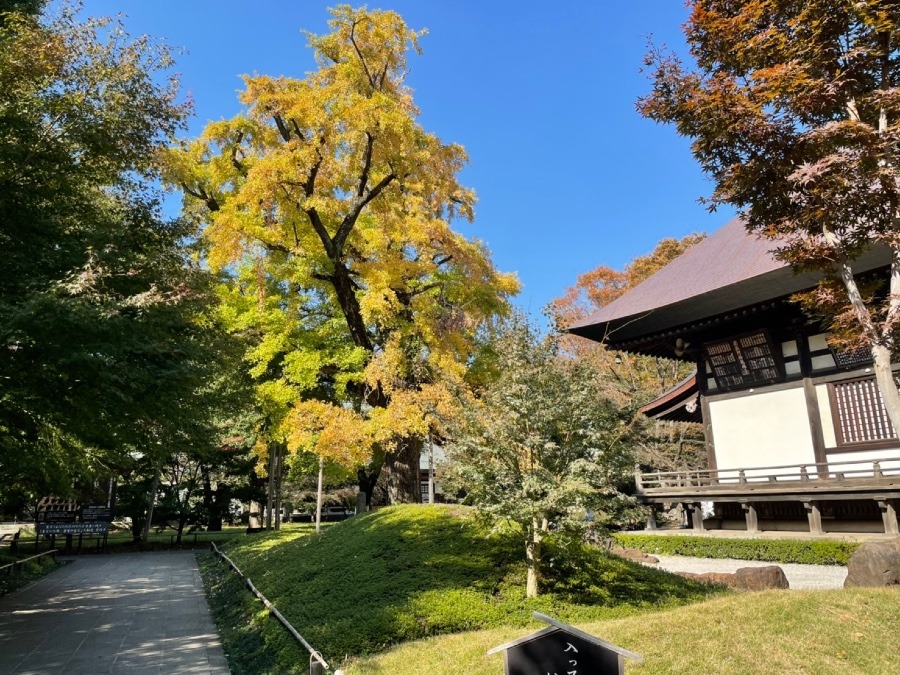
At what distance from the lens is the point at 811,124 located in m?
7.17

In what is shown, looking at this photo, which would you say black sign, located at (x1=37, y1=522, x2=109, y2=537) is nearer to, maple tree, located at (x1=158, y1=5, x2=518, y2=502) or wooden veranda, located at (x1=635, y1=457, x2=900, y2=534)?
maple tree, located at (x1=158, y1=5, x2=518, y2=502)

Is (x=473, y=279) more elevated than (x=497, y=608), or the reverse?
(x=473, y=279)

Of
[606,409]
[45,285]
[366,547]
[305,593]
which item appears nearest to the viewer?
[45,285]

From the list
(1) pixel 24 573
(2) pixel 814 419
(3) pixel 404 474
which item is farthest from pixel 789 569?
(1) pixel 24 573

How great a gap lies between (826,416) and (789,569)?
444 cm

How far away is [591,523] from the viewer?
780cm

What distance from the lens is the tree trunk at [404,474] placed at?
1638 centimetres

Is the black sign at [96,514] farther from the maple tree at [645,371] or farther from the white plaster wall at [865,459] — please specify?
the white plaster wall at [865,459]

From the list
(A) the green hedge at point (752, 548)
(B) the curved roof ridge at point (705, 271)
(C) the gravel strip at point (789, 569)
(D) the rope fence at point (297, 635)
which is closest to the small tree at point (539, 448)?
(D) the rope fence at point (297, 635)

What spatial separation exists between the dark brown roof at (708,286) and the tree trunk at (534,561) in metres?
6.37

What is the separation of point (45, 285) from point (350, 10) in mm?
9749

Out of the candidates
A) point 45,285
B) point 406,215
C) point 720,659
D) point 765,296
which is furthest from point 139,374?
point 765,296

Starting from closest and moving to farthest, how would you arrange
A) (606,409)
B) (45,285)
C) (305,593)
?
(45,285) → (606,409) → (305,593)

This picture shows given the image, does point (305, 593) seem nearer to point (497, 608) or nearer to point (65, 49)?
point (497, 608)
